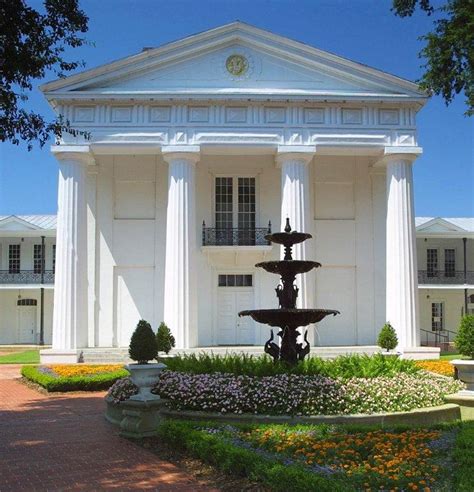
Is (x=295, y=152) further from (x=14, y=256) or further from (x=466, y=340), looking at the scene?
(x=14, y=256)

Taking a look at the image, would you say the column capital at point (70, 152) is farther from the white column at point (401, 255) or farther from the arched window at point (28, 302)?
the arched window at point (28, 302)

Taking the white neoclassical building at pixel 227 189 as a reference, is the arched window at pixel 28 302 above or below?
below

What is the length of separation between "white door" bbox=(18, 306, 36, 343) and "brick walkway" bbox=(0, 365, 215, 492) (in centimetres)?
2690

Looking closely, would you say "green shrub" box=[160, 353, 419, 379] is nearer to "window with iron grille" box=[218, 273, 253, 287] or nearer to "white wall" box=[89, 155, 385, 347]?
"white wall" box=[89, 155, 385, 347]

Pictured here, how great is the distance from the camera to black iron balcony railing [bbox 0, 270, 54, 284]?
1539 inches

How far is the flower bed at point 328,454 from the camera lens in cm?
662

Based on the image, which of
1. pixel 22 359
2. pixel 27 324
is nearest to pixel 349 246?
pixel 22 359

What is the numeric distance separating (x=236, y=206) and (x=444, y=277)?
16.4m

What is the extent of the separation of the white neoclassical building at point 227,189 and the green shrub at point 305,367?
11817 millimetres

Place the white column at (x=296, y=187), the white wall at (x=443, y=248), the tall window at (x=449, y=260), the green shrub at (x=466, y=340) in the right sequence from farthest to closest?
the tall window at (x=449, y=260) → the white wall at (x=443, y=248) → the white column at (x=296, y=187) → the green shrub at (x=466, y=340)

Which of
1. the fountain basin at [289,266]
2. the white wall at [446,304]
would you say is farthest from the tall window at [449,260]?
the fountain basin at [289,266]

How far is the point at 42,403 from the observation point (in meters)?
15.1

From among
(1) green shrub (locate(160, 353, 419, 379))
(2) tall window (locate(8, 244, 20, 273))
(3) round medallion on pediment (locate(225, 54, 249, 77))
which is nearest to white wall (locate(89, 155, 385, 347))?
(3) round medallion on pediment (locate(225, 54, 249, 77))

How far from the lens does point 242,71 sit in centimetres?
2698
